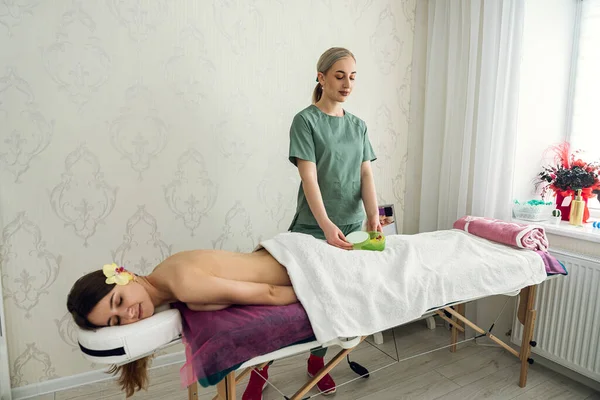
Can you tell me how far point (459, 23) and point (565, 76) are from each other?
0.71m

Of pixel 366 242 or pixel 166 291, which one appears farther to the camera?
pixel 366 242

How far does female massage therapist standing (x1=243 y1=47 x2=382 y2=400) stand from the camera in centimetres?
174

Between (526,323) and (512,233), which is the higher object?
(512,233)

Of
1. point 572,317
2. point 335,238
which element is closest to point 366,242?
point 335,238

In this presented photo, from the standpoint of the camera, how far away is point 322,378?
2029 millimetres

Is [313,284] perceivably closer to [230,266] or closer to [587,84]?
[230,266]

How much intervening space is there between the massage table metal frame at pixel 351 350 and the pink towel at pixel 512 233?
23 centimetres

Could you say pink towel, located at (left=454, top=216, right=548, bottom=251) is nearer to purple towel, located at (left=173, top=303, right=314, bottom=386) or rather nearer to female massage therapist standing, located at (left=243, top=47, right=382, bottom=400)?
female massage therapist standing, located at (left=243, top=47, right=382, bottom=400)

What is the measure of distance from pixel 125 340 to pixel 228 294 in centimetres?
31

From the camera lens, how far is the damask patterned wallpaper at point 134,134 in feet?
6.09

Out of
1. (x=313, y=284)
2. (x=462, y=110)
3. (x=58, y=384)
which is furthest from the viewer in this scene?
(x=462, y=110)

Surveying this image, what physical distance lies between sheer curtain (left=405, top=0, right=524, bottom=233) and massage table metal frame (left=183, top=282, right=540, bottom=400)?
0.53 metres

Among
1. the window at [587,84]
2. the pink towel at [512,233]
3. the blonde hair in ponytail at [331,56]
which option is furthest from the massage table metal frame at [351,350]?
the blonde hair in ponytail at [331,56]

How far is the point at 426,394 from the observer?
2.01 metres
